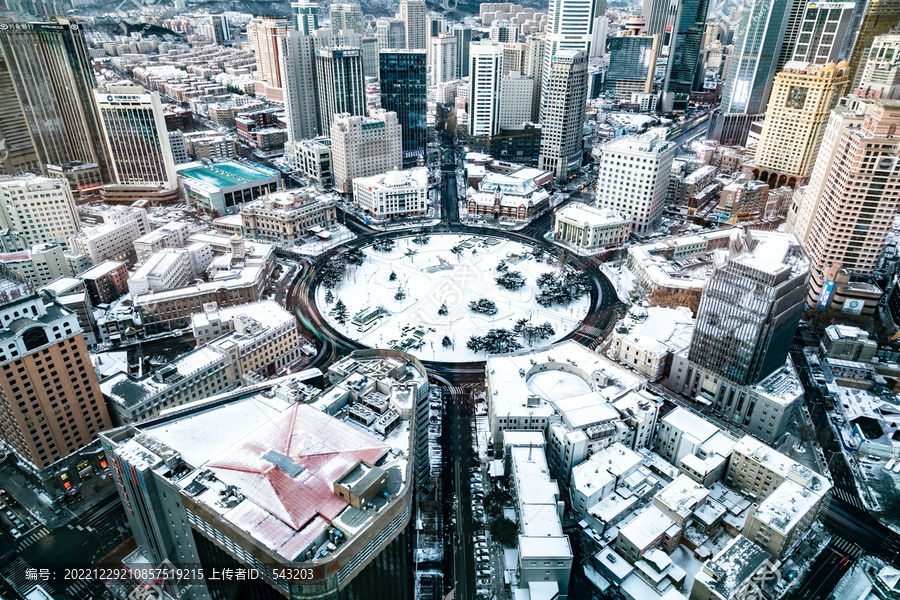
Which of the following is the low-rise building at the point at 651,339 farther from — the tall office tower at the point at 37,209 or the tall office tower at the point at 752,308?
the tall office tower at the point at 37,209

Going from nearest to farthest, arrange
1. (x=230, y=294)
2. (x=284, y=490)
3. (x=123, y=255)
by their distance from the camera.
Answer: (x=284, y=490) < (x=230, y=294) < (x=123, y=255)

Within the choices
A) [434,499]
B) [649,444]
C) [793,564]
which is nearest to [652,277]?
[649,444]

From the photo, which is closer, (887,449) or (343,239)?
(887,449)

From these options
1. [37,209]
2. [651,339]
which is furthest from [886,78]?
[37,209]

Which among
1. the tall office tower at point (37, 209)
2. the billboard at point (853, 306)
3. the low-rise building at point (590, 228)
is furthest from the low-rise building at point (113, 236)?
the billboard at point (853, 306)

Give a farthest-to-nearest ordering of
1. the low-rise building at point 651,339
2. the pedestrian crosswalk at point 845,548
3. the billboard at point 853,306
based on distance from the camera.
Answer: the billboard at point 853,306, the low-rise building at point 651,339, the pedestrian crosswalk at point 845,548

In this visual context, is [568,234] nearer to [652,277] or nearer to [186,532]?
[652,277]

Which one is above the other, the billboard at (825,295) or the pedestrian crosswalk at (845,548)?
the billboard at (825,295)

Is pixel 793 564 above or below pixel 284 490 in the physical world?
below
